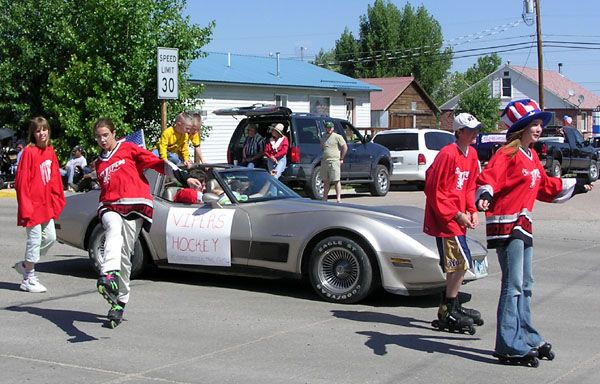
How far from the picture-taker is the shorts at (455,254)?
23.3 feet

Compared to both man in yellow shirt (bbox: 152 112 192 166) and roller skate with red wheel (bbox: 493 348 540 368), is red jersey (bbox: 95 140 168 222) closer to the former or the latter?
roller skate with red wheel (bbox: 493 348 540 368)

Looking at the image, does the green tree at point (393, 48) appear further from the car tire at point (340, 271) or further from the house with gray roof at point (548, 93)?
the car tire at point (340, 271)

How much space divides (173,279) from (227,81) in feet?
82.2

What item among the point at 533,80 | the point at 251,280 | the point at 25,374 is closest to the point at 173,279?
the point at 251,280

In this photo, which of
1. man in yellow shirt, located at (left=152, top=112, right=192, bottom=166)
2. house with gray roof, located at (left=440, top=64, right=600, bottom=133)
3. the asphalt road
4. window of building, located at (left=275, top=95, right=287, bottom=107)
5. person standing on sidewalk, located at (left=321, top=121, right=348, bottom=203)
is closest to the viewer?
the asphalt road

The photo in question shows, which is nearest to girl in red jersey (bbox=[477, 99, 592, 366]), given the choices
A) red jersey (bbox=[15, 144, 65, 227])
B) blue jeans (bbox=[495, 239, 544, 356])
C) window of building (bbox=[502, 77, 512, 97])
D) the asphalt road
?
blue jeans (bbox=[495, 239, 544, 356])

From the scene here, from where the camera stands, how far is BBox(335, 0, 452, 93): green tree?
8412 centimetres

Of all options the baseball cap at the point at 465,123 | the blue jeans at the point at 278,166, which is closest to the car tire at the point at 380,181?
the blue jeans at the point at 278,166

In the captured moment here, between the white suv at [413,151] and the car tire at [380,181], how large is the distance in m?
1.20

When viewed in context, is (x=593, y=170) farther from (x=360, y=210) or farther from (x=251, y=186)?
→ (x=360, y=210)

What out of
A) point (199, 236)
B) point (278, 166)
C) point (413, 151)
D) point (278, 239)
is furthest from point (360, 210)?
point (413, 151)

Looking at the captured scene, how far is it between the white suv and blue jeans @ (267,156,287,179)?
5802 millimetres

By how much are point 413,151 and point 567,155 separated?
7.75m

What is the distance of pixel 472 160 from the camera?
727 cm
